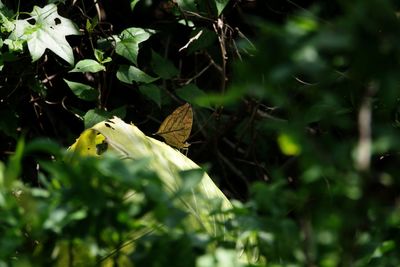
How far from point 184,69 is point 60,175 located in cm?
193

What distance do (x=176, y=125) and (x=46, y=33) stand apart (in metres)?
0.49

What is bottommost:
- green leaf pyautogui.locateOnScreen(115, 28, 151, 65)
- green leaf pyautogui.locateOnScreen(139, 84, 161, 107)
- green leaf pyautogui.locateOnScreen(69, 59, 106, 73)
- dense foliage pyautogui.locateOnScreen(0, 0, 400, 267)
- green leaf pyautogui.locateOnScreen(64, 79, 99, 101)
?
green leaf pyautogui.locateOnScreen(139, 84, 161, 107)

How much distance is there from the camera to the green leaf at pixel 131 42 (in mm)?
2252

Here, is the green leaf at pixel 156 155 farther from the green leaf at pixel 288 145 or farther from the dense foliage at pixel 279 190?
the green leaf at pixel 288 145

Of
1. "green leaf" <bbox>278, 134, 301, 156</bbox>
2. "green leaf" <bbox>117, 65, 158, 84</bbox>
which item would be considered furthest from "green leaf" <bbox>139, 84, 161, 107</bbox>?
"green leaf" <bbox>278, 134, 301, 156</bbox>

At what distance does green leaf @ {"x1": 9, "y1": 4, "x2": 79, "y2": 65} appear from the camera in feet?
7.08

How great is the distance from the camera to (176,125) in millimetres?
2236

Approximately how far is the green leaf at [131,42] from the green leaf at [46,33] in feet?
0.50

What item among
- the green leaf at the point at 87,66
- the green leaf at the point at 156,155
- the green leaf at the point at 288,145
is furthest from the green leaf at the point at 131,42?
the green leaf at the point at 288,145

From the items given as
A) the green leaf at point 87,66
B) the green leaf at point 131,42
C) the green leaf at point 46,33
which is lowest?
the green leaf at point 87,66

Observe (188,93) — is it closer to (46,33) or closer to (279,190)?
(46,33)

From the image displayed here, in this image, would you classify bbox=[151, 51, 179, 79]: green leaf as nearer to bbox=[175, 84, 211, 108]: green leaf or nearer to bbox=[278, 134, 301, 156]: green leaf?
bbox=[175, 84, 211, 108]: green leaf

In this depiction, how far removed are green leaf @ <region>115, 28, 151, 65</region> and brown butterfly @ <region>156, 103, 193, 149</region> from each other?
205 millimetres

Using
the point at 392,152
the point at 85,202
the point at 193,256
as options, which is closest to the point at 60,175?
the point at 85,202
